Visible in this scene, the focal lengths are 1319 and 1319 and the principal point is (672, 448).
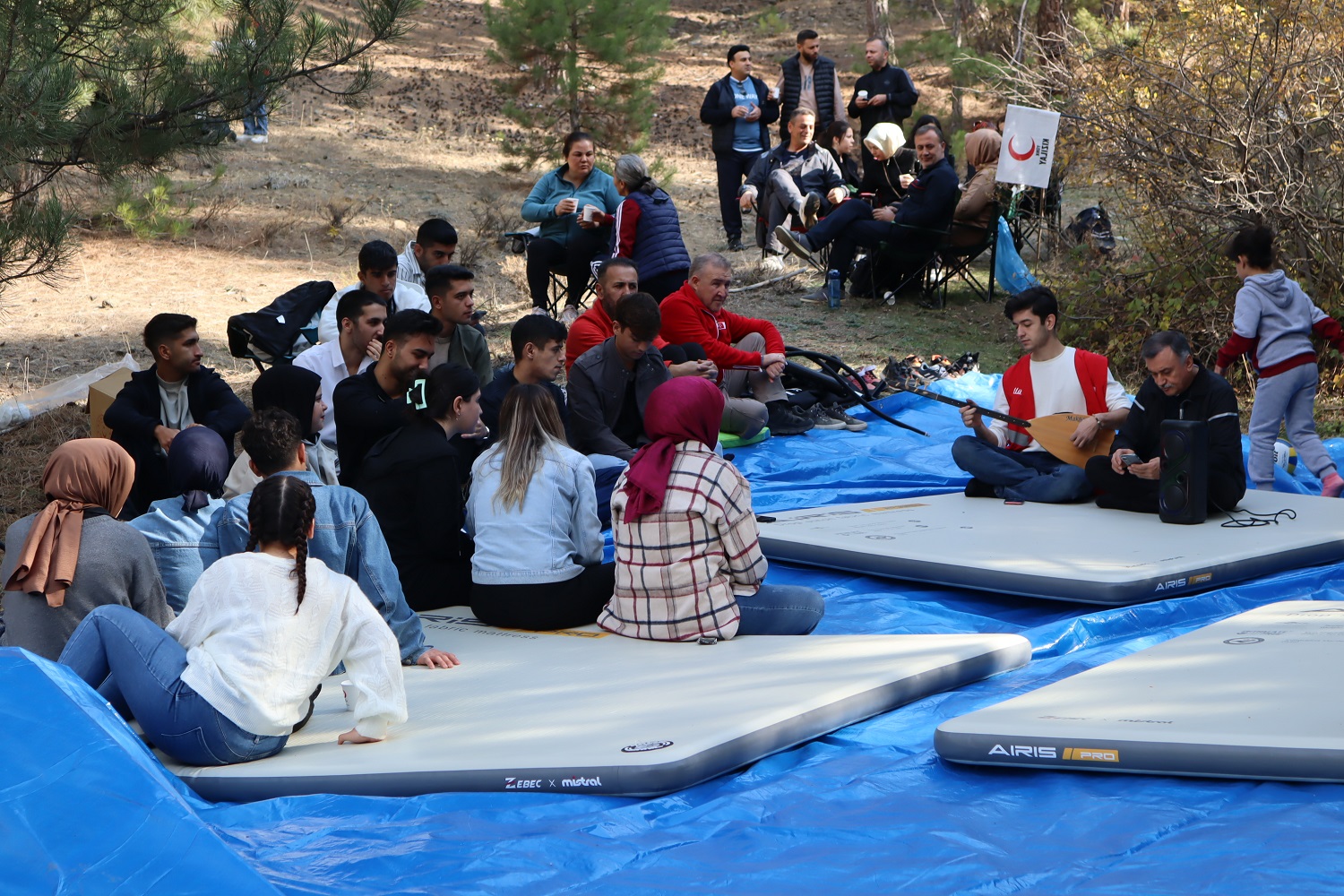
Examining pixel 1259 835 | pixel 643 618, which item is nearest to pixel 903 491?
pixel 643 618

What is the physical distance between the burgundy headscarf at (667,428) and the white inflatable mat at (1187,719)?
1.16 meters

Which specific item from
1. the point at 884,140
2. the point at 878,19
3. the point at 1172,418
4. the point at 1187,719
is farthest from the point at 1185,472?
the point at 878,19

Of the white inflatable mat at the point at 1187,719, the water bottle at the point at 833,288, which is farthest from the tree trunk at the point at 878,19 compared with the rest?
the white inflatable mat at the point at 1187,719

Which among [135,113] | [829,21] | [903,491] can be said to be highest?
[829,21]

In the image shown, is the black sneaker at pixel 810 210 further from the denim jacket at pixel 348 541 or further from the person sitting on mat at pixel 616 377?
the denim jacket at pixel 348 541

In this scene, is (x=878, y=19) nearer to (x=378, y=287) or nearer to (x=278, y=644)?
(x=378, y=287)

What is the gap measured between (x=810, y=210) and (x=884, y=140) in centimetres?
79

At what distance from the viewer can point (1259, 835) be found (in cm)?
265

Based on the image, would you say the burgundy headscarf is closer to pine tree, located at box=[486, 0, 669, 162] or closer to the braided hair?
the braided hair

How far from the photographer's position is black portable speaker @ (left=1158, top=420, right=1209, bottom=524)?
194 inches

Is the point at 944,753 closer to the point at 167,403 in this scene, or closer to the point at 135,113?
the point at 167,403

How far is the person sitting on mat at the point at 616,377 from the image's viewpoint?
5633 mm

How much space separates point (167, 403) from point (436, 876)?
306cm

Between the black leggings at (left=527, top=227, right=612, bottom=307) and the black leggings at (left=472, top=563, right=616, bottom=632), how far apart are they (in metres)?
4.55
